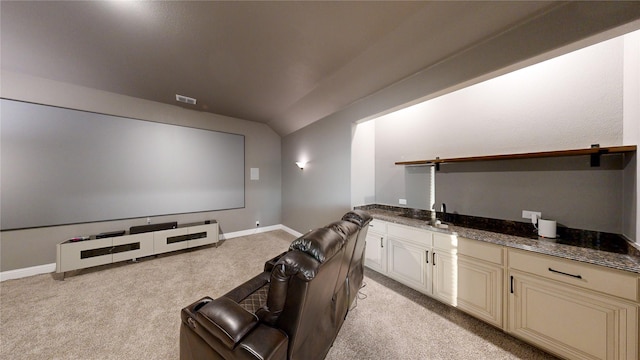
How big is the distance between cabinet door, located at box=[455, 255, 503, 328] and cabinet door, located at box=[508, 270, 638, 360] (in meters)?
0.09

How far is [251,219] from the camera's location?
4.89m

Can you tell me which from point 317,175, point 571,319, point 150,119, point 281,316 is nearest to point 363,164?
point 317,175

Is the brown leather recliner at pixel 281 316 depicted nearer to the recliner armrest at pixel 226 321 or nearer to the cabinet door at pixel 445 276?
the recliner armrest at pixel 226 321

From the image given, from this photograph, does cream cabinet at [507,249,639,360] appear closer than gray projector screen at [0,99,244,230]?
Yes

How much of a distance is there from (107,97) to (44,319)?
3.33 metres

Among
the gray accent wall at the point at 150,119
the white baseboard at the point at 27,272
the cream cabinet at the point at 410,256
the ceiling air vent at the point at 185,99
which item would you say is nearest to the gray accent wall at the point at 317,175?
the gray accent wall at the point at 150,119

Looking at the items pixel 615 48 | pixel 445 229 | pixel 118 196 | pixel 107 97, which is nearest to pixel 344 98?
pixel 445 229

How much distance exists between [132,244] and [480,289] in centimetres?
498

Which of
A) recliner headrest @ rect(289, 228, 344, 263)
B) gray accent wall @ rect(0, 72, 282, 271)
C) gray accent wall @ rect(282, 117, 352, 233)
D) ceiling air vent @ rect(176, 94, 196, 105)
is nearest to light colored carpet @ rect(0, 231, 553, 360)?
gray accent wall @ rect(0, 72, 282, 271)

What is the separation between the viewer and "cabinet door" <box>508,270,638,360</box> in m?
1.22

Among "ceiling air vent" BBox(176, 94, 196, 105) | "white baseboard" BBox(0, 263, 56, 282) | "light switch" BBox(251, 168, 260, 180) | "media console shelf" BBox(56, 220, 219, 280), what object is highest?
"ceiling air vent" BBox(176, 94, 196, 105)

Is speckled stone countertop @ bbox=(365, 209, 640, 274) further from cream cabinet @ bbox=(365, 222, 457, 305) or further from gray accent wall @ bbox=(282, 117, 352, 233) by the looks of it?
gray accent wall @ bbox=(282, 117, 352, 233)

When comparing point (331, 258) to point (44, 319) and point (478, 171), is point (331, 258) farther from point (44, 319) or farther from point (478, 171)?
point (44, 319)

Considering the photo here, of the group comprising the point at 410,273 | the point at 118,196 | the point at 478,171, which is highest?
the point at 478,171
